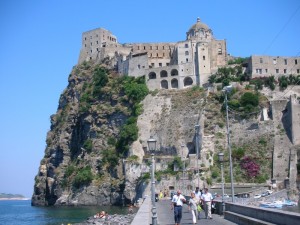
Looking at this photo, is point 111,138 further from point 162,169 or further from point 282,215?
point 282,215

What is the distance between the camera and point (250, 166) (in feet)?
191

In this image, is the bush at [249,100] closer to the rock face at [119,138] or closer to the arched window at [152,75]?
the rock face at [119,138]

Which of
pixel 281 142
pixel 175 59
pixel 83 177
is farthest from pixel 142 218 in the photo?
pixel 175 59

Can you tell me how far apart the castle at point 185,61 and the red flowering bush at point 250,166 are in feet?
62.1

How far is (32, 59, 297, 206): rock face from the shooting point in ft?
206

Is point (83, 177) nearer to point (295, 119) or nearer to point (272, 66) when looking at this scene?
point (295, 119)

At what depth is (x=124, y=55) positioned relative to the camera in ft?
279

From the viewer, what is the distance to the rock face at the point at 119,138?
62938mm

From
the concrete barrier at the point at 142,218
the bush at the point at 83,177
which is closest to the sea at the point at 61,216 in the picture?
the bush at the point at 83,177

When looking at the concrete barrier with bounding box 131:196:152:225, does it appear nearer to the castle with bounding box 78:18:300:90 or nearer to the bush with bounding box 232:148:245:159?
the bush with bounding box 232:148:245:159

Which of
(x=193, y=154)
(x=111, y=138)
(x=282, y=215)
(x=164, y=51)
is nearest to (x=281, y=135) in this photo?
(x=193, y=154)

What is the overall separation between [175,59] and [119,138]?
19.0 m

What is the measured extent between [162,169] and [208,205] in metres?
38.7

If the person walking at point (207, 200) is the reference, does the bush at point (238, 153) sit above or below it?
above
